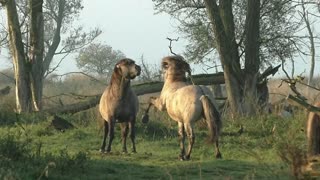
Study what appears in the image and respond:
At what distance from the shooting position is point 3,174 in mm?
7281

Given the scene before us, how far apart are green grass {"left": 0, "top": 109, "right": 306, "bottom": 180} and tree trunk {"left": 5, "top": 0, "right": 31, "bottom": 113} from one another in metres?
3.51

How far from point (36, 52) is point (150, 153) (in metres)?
11.4

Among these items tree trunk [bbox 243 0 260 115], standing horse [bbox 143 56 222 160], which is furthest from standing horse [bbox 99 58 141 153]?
tree trunk [bbox 243 0 260 115]

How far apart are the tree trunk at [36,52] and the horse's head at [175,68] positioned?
10.1 m

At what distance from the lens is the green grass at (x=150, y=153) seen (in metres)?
8.43

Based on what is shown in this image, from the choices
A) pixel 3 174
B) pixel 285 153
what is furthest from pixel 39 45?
pixel 285 153

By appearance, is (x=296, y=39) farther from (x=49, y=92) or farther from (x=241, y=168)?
(x=49, y=92)

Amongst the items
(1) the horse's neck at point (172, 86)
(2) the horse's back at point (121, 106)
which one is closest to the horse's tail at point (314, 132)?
(1) the horse's neck at point (172, 86)

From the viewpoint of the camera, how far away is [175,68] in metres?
13.3

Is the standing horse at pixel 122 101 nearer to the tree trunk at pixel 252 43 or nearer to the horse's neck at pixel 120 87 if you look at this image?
the horse's neck at pixel 120 87

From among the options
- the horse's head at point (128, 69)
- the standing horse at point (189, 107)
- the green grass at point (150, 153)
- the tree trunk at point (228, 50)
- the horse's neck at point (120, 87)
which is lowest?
the green grass at point (150, 153)

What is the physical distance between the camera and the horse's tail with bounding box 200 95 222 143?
11375 mm

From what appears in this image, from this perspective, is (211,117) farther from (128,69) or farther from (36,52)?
(36,52)

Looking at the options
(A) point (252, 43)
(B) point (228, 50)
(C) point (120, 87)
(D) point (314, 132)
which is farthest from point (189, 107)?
(A) point (252, 43)
